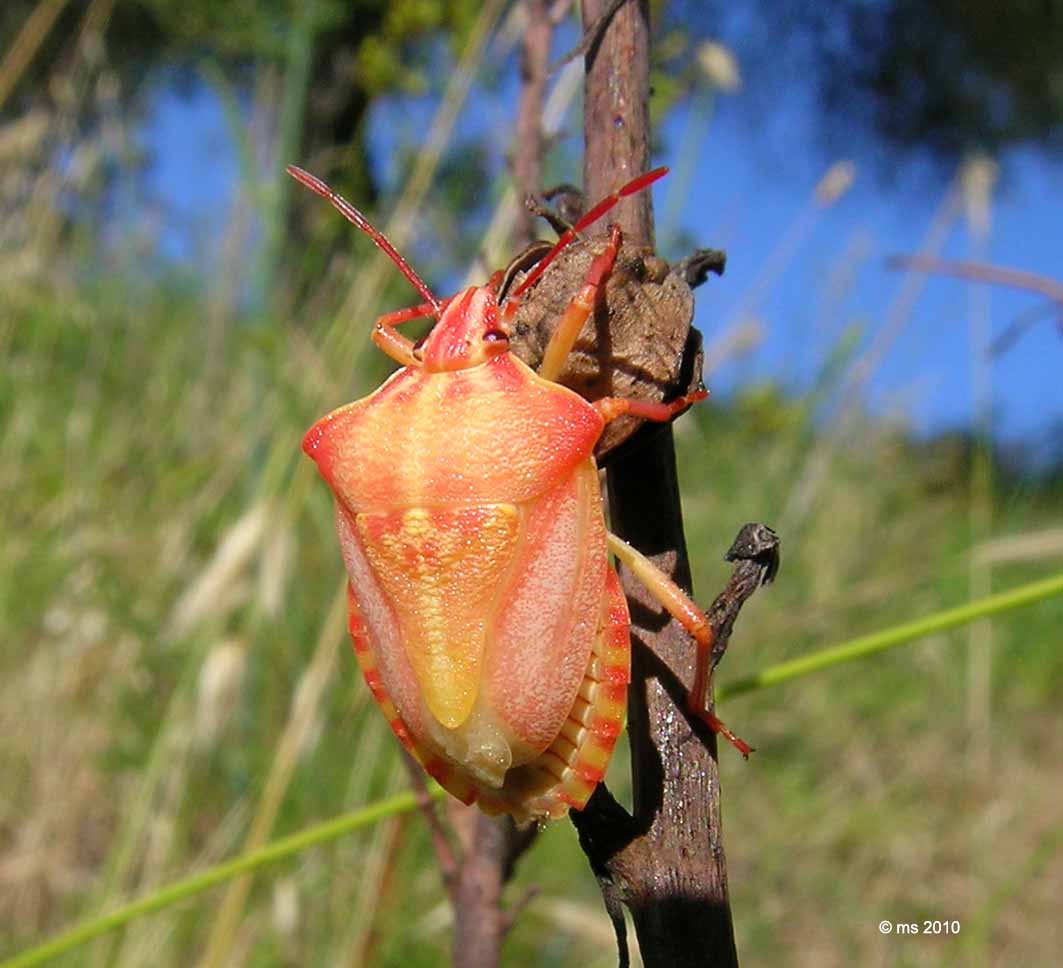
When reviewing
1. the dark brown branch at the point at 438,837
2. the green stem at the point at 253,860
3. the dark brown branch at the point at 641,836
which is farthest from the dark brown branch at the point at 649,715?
the green stem at the point at 253,860

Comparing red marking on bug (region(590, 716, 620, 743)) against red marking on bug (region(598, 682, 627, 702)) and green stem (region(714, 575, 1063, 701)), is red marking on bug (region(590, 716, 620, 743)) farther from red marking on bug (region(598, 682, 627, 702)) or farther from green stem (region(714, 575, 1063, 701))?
green stem (region(714, 575, 1063, 701))

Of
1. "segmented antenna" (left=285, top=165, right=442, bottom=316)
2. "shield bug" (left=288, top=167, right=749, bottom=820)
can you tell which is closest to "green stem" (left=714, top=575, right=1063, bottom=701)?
"shield bug" (left=288, top=167, right=749, bottom=820)

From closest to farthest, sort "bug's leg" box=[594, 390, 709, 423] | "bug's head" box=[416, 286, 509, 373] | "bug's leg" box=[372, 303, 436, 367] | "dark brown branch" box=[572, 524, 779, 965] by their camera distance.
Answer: "dark brown branch" box=[572, 524, 779, 965]
"bug's leg" box=[594, 390, 709, 423]
"bug's head" box=[416, 286, 509, 373]
"bug's leg" box=[372, 303, 436, 367]

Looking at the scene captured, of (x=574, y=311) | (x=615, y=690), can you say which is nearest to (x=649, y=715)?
(x=615, y=690)

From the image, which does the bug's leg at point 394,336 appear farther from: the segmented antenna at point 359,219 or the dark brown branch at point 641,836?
the dark brown branch at point 641,836

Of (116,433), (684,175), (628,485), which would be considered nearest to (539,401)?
(628,485)

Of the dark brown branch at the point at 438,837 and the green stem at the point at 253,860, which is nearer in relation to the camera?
the dark brown branch at the point at 438,837
